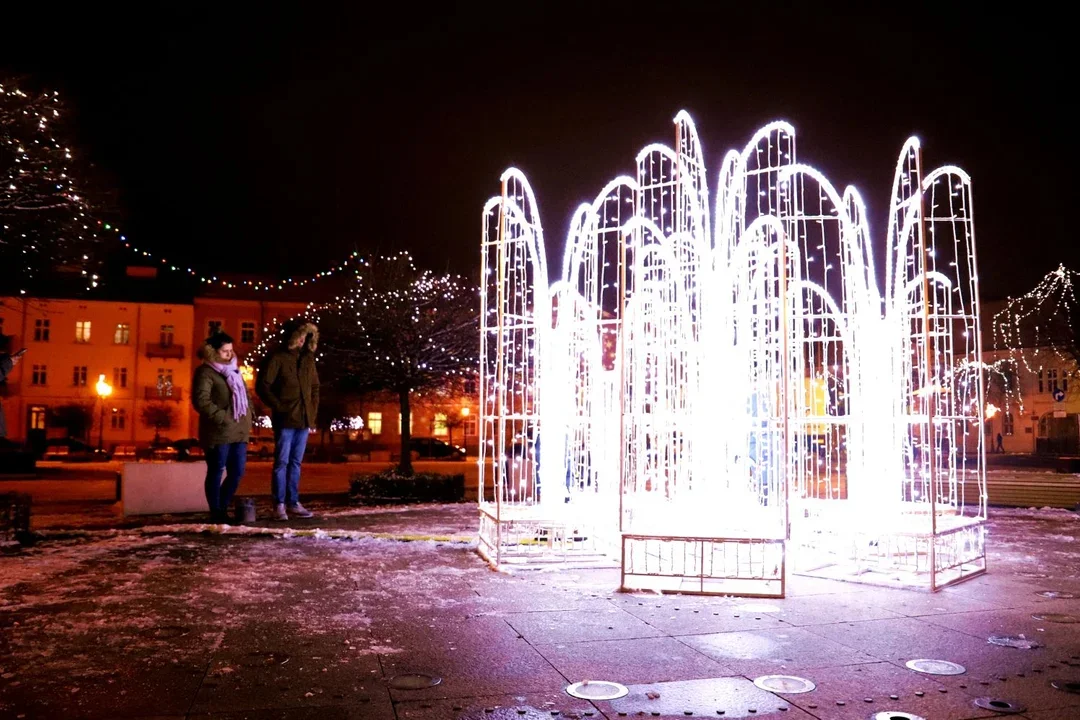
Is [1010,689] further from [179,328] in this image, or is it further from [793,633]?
→ [179,328]

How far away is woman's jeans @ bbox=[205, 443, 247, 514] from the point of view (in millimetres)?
9531

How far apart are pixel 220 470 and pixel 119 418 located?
140ft

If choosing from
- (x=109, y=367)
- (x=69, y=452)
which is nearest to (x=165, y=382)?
(x=109, y=367)

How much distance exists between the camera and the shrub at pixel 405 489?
1409cm

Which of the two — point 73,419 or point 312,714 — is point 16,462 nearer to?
point 73,419

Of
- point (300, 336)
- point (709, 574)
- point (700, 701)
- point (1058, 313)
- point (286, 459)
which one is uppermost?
point (1058, 313)

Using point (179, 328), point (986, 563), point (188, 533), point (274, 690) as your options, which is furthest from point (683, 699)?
point (179, 328)

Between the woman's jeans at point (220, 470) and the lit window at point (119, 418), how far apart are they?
139 ft

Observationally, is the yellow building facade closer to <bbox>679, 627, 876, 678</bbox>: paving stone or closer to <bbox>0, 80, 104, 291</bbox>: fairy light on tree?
<bbox>0, 80, 104, 291</bbox>: fairy light on tree

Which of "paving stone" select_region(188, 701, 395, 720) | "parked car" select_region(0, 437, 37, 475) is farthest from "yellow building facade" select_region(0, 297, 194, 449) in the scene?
"paving stone" select_region(188, 701, 395, 720)

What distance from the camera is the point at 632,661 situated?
4.29m

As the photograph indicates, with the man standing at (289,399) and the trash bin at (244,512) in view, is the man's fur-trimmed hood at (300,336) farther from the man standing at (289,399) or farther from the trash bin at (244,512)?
the trash bin at (244,512)

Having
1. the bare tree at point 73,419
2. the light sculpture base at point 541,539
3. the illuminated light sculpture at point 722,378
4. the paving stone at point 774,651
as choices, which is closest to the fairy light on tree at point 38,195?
the illuminated light sculpture at point 722,378

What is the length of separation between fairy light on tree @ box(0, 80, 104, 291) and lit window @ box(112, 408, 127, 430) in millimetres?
38849
